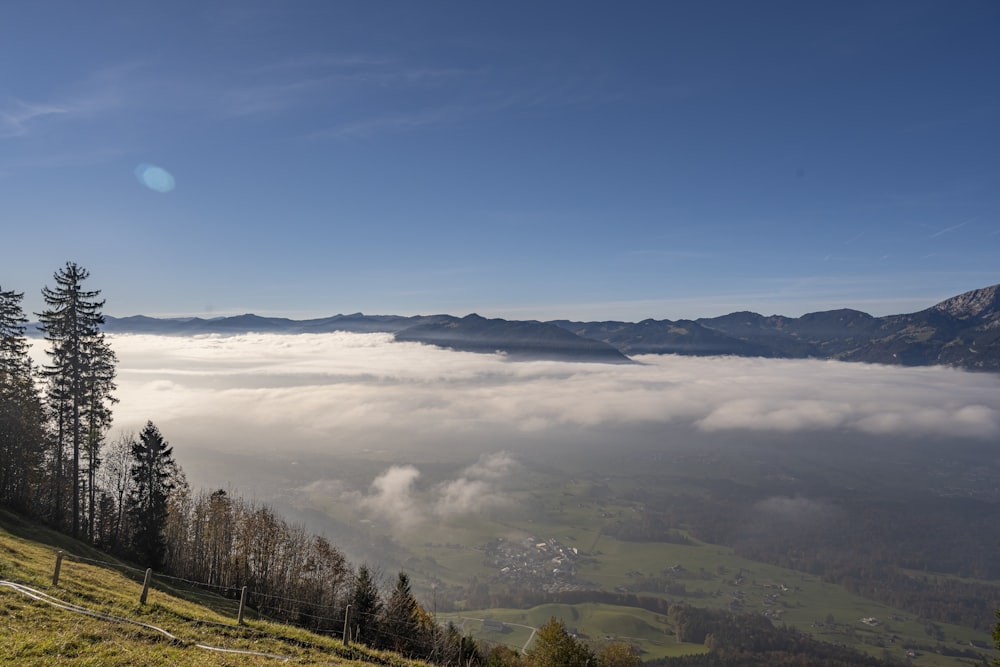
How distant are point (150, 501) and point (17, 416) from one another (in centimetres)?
1291

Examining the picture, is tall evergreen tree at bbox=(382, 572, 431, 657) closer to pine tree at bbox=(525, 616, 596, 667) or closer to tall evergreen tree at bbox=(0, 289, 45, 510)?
pine tree at bbox=(525, 616, 596, 667)

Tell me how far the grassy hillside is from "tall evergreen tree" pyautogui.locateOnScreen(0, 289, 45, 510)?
17.1m

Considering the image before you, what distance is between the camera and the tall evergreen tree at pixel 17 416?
133 feet

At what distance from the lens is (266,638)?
70.8ft

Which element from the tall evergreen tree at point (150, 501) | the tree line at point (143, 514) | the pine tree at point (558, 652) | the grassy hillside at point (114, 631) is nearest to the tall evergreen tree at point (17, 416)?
the tree line at point (143, 514)

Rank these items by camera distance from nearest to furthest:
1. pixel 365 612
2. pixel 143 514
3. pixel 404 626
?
1. pixel 365 612
2. pixel 404 626
3. pixel 143 514

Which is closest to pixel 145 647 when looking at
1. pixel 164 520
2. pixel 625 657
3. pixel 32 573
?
pixel 32 573

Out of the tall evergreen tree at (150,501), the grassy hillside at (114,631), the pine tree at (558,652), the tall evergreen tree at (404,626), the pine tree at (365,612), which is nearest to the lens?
the grassy hillside at (114,631)

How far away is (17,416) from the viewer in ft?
133

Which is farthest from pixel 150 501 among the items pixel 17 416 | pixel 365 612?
pixel 365 612

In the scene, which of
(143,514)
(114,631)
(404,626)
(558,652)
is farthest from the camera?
(558,652)

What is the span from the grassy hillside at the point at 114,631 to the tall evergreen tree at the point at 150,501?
669 inches

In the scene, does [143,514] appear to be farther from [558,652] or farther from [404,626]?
[558,652]

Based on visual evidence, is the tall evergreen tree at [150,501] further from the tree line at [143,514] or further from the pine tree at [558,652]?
the pine tree at [558,652]
